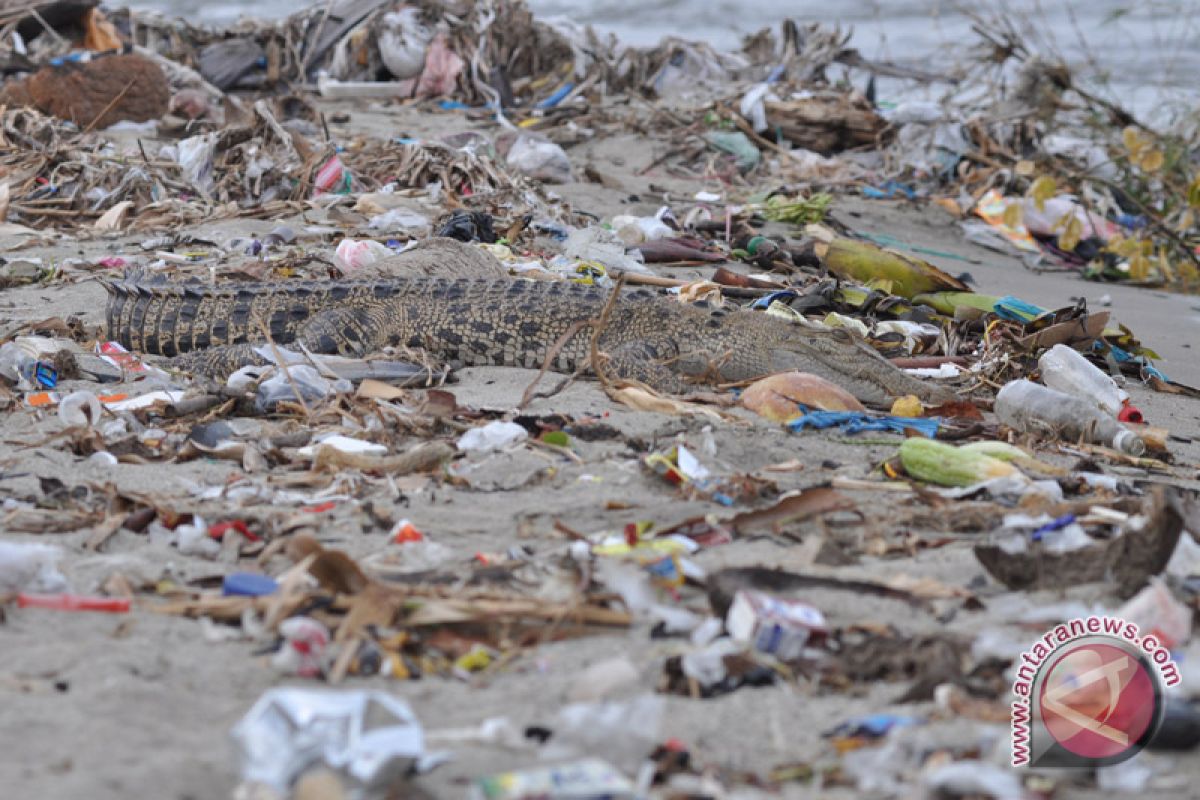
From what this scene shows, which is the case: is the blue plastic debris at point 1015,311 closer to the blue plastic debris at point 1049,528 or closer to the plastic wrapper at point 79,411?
the blue plastic debris at point 1049,528

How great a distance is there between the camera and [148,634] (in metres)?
2.75

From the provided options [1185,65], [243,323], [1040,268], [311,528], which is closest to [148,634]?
[311,528]

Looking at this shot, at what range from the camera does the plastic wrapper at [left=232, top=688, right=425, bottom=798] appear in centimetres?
211

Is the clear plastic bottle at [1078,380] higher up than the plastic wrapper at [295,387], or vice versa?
the plastic wrapper at [295,387]

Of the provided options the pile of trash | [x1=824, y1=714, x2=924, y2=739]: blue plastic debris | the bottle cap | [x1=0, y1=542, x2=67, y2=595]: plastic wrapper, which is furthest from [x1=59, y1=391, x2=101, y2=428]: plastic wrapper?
the bottle cap

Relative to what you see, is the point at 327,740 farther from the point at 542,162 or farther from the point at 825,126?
the point at 825,126

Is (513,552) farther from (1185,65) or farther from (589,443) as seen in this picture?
(1185,65)

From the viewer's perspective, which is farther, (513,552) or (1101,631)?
(513,552)

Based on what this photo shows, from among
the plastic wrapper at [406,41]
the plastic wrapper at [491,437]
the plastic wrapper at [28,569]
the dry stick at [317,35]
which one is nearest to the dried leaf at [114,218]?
the plastic wrapper at [491,437]

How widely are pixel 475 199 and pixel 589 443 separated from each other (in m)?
4.45

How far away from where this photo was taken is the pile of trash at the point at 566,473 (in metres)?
2.39

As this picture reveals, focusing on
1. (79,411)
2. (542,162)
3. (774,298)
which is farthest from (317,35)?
(79,411)

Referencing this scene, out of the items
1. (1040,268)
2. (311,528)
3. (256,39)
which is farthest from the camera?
(256,39)

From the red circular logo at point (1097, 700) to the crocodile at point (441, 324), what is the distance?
3101mm
